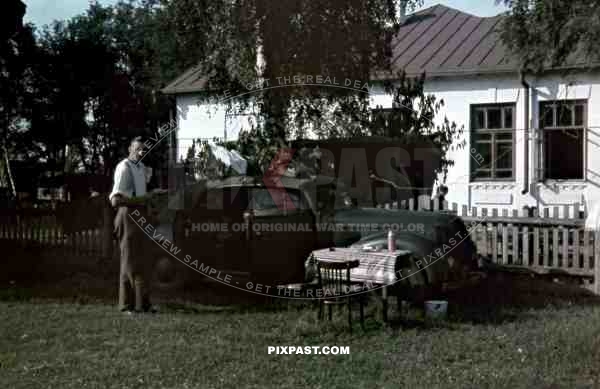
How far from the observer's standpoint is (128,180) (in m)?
8.16

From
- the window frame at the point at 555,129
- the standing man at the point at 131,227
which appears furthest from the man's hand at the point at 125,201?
the window frame at the point at 555,129

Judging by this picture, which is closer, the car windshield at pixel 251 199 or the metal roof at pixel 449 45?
the car windshield at pixel 251 199

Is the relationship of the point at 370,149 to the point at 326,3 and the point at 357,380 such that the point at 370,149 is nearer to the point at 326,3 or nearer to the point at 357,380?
the point at 326,3

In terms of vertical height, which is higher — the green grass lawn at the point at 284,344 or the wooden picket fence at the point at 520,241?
the wooden picket fence at the point at 520,241

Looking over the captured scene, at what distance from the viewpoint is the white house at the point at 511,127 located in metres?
17.8

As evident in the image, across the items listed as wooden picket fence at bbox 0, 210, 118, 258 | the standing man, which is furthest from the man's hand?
wooden picket fence at bbox 0, 210, 118, 258

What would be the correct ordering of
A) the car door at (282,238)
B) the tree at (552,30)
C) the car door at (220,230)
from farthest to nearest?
the tree at (552,30), the car door at (220,230), the car door at (282,238)

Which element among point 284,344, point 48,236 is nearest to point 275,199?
point 284,344

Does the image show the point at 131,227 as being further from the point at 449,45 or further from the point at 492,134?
the point at 449,45

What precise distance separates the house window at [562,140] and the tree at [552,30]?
16.8 feet

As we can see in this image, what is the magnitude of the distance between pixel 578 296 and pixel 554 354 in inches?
129

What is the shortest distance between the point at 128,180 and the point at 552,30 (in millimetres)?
7464

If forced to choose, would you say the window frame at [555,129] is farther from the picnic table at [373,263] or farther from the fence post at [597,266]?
the picnic table at [373,263]

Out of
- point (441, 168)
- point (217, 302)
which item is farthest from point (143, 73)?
point (217, 302)
